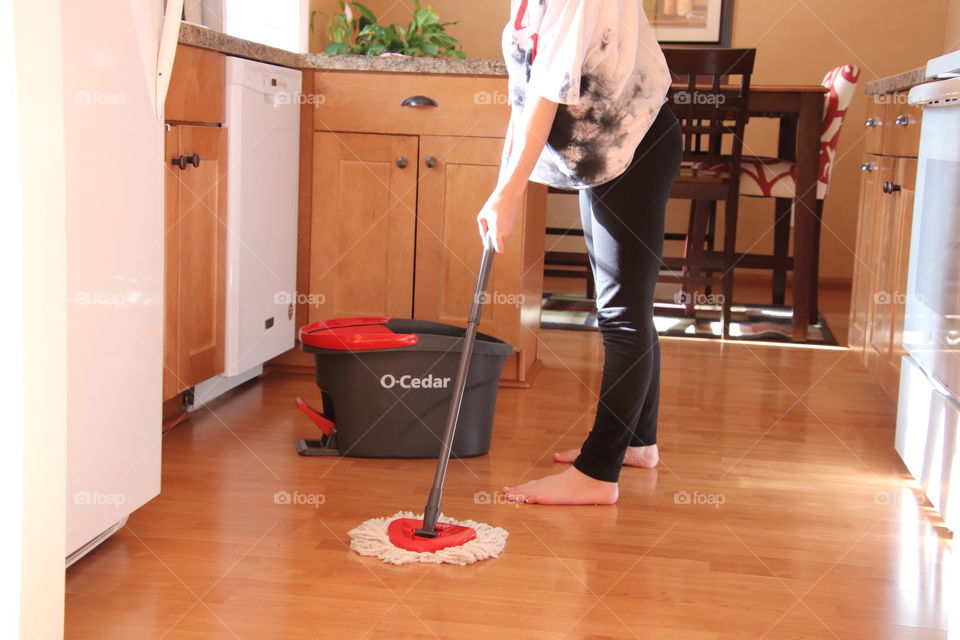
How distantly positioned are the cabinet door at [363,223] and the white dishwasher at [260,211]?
0.26 feet

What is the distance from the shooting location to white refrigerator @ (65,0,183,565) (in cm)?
136

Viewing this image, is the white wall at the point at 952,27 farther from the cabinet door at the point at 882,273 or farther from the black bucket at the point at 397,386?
the black bucket at the point at 397,386

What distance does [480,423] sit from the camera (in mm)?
2193

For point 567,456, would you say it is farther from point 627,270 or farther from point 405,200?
point 405,200

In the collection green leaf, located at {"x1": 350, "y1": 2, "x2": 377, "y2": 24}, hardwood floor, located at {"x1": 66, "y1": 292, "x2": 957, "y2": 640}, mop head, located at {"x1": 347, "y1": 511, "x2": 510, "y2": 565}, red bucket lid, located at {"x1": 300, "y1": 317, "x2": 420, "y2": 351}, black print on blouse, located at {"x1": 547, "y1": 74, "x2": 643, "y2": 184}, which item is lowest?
hardwood floor, located at {"x1": 66, "y1": 292, "x2": 957, "y2": 640}

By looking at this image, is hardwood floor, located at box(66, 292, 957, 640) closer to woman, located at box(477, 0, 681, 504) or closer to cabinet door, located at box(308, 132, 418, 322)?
woman, located at box(477, 0, 681, 504)

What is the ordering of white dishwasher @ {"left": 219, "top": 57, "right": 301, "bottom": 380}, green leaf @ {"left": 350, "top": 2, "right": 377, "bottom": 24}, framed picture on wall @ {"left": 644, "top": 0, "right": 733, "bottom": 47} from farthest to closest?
1. framed picture on wall @ {"left": 644, "top": 0, "right": 733, "bottom": 47}
2. green leaf @ {"left": 350, "top": 2, "right": 377, "bottom": 24}
3. white dishwasher @ {"left": 219, "top": 57, "right": 301, "bottom": 380}

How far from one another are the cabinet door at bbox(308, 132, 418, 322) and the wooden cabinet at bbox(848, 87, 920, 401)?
4.16ft

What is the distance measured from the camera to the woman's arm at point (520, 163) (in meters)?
1.59

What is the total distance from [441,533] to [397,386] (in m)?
0.49

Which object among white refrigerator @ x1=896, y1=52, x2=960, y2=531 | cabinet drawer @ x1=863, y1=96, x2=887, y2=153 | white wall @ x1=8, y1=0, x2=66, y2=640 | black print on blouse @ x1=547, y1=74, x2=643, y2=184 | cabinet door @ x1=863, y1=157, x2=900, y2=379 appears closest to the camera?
white wall @ x1=8, y1=0, x2=66, y2=640

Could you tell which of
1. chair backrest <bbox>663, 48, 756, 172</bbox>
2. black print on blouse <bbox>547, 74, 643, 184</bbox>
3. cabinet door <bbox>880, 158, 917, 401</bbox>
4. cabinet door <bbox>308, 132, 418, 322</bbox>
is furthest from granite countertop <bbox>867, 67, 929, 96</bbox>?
cabinet door <bbox>308, 132, 418, 322</bbox>

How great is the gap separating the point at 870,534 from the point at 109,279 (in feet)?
4.42

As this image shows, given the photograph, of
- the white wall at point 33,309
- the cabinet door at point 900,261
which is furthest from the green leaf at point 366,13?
the white wall at point 33,309
